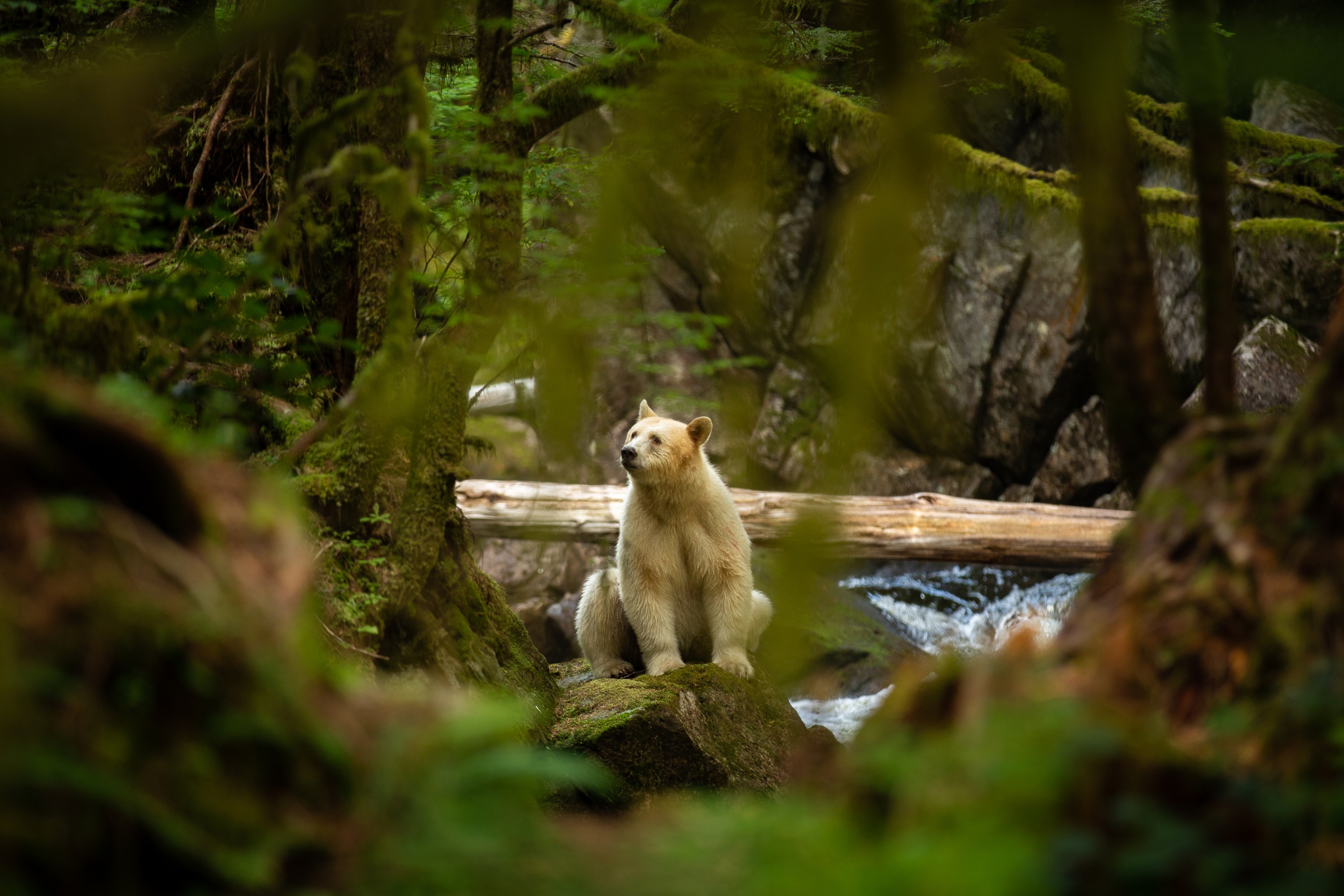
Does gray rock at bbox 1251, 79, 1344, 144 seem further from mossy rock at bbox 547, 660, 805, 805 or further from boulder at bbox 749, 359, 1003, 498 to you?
A: mossy rock at bbox 547, 660, 805, 805

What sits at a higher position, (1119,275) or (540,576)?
(1119,275)

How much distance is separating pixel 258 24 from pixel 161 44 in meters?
3.74

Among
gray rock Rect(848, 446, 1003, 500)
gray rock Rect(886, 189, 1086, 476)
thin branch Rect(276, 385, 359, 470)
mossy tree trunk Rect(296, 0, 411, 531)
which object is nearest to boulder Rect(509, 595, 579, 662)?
gray rock Rect(848, 446, 1003, 500)

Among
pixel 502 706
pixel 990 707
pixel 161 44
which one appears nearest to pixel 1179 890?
pixel 990 707

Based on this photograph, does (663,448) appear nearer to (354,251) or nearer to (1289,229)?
(354,251)

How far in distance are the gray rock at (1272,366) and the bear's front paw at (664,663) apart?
8272 millimetres

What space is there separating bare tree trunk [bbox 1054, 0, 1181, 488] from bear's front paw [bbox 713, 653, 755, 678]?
416cm

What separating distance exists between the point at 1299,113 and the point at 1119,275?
12.0 metres

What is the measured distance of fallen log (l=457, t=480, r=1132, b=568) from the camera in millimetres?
9789

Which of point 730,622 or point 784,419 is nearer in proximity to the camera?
point 730,622

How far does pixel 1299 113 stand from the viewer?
11.6m

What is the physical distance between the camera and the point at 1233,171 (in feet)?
21.9

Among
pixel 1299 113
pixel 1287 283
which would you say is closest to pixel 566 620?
pixel 1287 283

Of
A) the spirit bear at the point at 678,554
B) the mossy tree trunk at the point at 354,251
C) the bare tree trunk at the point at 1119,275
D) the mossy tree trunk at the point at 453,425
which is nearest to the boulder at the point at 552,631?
the spirit bear at the point at 678,554
